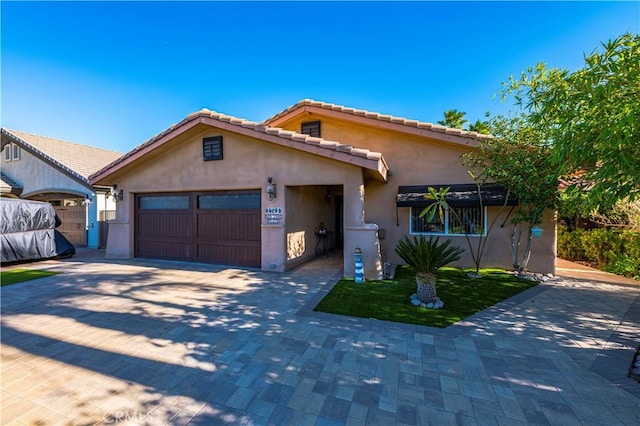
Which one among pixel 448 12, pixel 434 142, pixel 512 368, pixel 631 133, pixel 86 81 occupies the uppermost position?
pixel 448 12

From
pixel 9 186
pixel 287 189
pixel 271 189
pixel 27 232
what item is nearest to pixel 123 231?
pixel 27 232

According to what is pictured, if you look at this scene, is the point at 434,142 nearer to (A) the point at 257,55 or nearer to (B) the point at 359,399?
(A) the point at 257,55

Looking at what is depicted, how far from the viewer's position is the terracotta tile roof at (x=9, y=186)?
15.5 metres

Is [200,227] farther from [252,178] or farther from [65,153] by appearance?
[65,153]

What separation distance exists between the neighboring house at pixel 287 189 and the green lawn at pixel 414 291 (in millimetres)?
1004

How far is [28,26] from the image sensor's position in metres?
9.27

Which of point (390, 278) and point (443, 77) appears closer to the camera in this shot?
point (390, 278)

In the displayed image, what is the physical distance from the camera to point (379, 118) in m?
10.2

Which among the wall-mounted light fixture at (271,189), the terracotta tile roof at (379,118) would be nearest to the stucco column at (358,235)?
the wall-mounted light fixture at (271,189)

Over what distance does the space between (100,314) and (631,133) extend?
8.91m

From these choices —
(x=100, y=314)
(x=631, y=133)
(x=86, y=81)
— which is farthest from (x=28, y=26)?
(x=631, y=133)

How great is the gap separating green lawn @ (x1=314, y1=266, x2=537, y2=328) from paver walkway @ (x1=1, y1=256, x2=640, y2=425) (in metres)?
0.34

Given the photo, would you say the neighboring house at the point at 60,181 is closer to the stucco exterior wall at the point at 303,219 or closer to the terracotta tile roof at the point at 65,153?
the terracotta tile roof at the point at 65,153

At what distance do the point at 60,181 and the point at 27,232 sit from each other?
5914 millimetres
